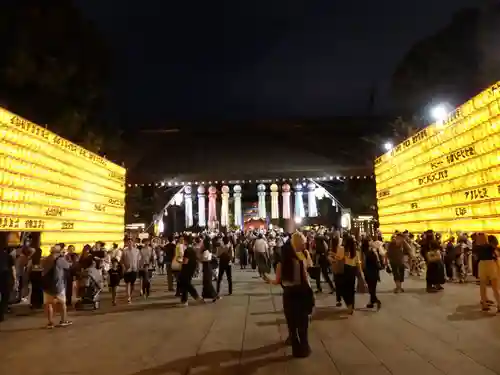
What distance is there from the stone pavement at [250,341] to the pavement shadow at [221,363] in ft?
0.04

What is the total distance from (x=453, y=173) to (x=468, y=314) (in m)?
8.08

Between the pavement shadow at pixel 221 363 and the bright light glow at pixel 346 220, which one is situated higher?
the bright light glow at pixel 346 220

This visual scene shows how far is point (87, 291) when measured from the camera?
10273mm

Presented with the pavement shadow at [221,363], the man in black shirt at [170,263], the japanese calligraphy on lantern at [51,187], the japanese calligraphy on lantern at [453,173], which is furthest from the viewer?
the man in black shirt at [170,263]

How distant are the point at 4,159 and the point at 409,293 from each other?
11.4m

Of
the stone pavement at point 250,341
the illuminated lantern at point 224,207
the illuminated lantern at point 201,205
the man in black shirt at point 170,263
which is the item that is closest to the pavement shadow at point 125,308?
the stone pavement at point 250,341

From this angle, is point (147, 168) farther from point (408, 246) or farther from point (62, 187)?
point (408, 246)

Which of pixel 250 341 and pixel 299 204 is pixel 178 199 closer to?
pixel 299 204

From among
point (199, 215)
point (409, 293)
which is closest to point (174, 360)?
point (409, 293)

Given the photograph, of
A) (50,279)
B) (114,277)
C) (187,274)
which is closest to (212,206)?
(114,277)

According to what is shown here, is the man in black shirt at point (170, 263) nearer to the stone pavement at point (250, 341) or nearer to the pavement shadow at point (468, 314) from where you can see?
the stone pavement at point (250, 341)

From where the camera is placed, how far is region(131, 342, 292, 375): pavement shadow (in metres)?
5.19

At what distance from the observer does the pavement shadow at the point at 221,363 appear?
5191mm

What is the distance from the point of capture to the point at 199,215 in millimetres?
41594
